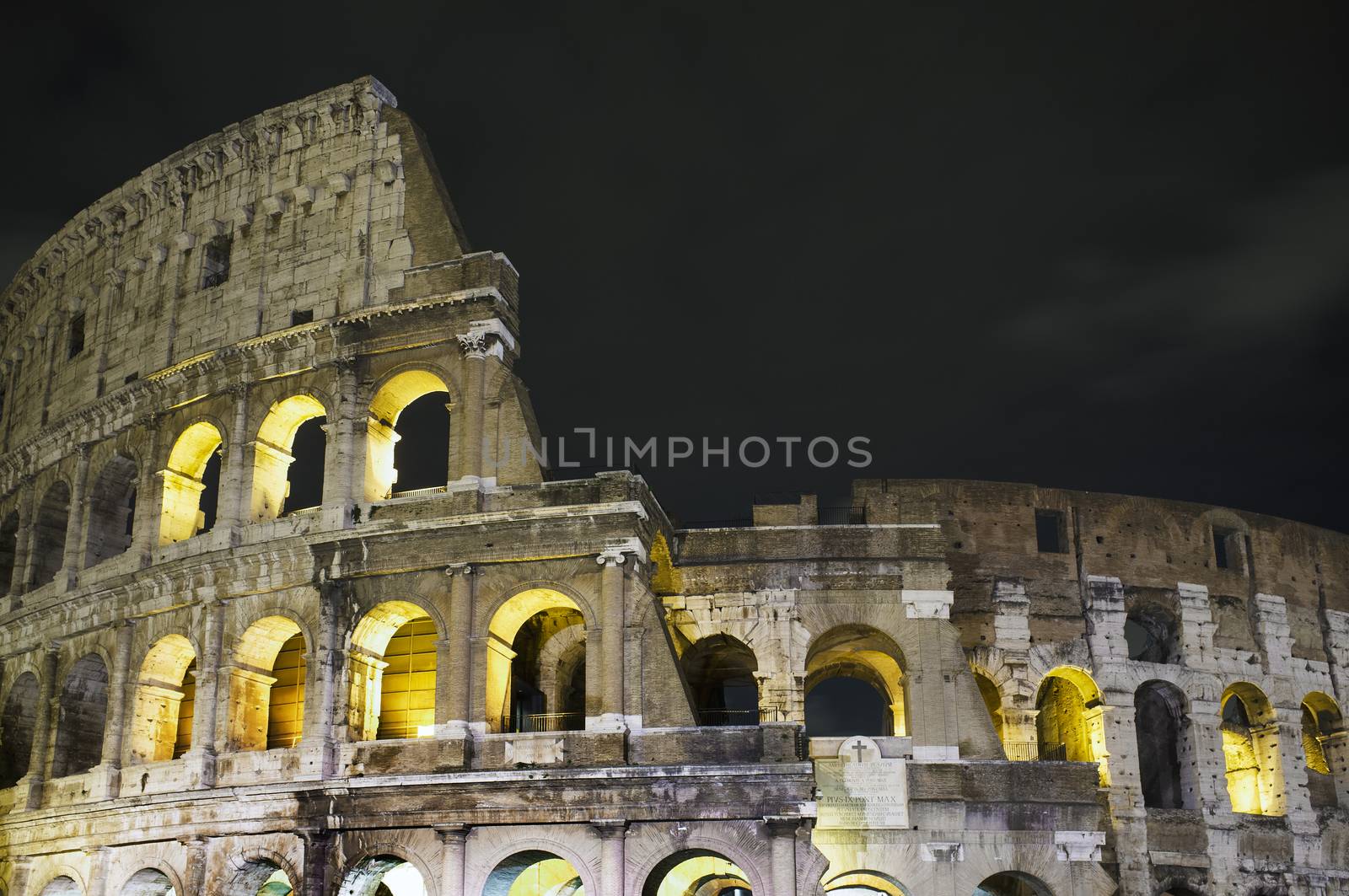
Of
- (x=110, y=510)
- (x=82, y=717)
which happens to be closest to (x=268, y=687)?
(x=82, y=717)

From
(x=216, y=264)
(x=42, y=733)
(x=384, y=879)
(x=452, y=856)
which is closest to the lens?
(x=452, y=856)

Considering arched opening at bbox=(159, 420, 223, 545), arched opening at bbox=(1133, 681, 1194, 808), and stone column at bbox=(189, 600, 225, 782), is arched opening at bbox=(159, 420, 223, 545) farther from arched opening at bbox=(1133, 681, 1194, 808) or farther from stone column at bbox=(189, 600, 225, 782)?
arched opening at bbox=(1133, 681, 1194, 808)

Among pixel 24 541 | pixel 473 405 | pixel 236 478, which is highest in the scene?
pixel 473 405

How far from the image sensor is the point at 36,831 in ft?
79.4

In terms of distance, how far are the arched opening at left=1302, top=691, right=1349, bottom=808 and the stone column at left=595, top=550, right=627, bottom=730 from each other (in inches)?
632

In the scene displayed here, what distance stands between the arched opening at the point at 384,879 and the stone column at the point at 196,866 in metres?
2.43

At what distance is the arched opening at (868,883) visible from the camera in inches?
900

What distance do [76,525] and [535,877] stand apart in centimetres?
1100

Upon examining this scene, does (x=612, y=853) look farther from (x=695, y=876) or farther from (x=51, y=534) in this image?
(x=51, y=534)

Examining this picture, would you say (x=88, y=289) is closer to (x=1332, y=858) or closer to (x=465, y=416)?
(x=465, y=416)

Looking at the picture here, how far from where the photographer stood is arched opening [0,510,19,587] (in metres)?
29.4

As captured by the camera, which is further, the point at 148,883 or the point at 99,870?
the point at 99,870

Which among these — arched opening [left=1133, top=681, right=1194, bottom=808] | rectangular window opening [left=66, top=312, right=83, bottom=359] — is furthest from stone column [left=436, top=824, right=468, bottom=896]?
rectangular window opening [left=66, top=312, right=83, bottom=359]

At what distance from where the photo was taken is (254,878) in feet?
71.1
